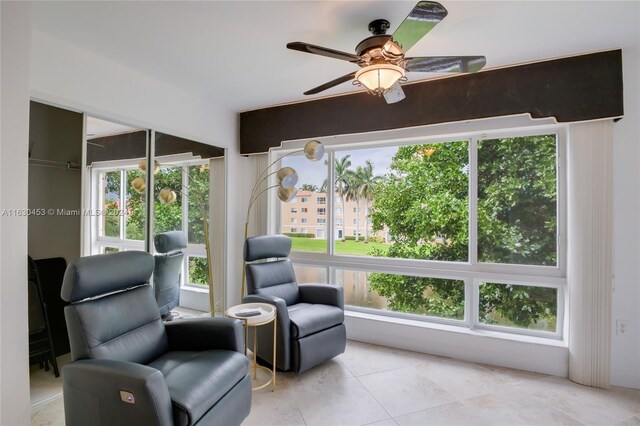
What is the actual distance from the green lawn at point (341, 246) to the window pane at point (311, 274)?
226 millimetres

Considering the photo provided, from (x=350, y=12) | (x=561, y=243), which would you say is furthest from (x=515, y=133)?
(x=350, y=12)

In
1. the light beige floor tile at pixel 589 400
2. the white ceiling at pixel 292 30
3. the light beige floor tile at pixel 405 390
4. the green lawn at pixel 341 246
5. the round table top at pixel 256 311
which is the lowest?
the light beige floor tile at pixel 405 390

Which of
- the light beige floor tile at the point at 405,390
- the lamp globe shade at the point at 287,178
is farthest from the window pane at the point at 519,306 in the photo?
the lamp globe shade at the point at 287,178

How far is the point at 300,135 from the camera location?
3578mm

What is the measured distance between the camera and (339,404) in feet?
7.15

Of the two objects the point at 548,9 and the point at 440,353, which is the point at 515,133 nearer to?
the point at 548,9

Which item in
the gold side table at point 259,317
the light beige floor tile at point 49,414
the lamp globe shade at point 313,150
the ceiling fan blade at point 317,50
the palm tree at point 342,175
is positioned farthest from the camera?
the palm tree at point 342,175

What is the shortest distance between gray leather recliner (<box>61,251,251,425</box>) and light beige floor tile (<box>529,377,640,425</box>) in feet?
7.15

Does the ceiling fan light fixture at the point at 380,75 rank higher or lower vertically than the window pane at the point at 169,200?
higher

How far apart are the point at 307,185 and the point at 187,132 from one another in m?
1.44

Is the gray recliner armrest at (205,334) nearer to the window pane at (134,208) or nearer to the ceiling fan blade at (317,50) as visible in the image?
the window pane at (134,208)

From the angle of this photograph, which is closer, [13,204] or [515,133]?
[13,204]

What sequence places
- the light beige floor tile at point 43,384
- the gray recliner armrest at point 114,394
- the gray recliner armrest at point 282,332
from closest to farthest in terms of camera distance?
the gray recliner armrest at point 114,394, the light beige floor tile at point 43,384, the gray recliner armrest at point 282,332

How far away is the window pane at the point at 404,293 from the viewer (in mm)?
3139
